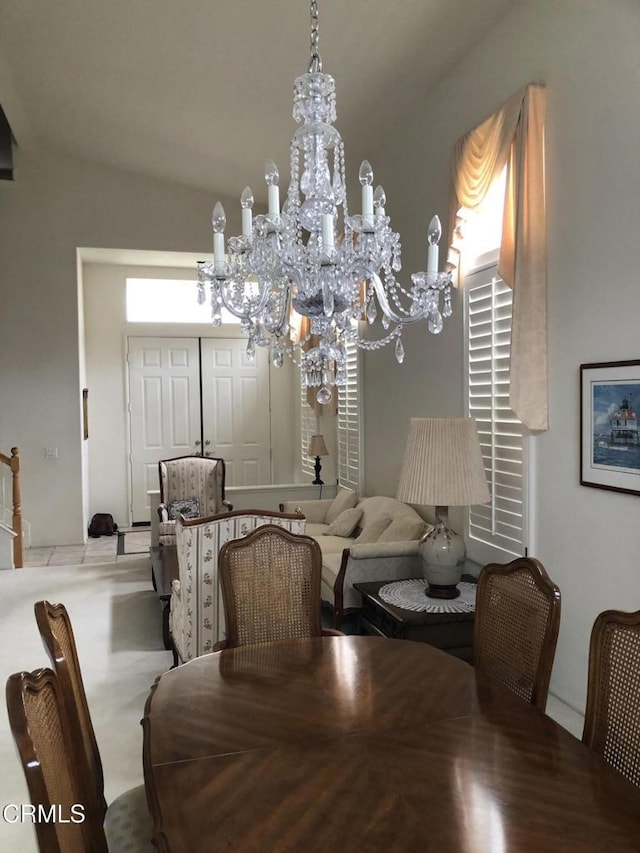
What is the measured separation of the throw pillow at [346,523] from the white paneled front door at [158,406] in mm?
3589

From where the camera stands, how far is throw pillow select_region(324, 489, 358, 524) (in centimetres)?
540

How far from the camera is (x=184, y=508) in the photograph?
6004 mm

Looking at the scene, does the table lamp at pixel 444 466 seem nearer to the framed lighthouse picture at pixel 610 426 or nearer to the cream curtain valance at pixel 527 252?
the cream curtain valance at pixel 527 252

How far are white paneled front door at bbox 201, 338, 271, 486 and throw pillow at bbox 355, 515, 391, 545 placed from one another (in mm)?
4137

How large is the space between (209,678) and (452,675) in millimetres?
700

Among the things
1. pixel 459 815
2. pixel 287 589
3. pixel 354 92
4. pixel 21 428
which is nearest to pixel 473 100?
pixel 354 92

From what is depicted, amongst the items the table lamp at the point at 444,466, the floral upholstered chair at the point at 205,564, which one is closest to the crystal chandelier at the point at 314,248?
the table lamp at the point at 444,466

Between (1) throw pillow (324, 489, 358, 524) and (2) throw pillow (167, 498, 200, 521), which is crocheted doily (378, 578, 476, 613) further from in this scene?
(2) throw pillow (167, 498, 200, 521)

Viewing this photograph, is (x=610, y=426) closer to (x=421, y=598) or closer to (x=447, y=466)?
(x=447, y=466)

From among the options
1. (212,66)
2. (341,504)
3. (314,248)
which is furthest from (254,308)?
(341,504)

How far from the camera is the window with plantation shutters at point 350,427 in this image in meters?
5.84

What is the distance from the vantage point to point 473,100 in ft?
12.4

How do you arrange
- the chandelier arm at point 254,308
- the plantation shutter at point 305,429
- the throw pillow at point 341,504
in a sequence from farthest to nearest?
the plantation shutter at point 305,429 < the throw pillow at point 341,504 < the chandelier arm at point 254,308

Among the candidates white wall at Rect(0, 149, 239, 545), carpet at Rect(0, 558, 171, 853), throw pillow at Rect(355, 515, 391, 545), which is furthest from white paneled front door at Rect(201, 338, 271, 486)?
throw pillow at Rect(355, 515, 391, 545)
